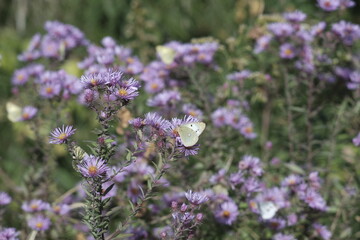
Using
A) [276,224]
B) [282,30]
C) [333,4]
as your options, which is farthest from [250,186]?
[333,4]

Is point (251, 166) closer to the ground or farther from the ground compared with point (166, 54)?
closer to the ground

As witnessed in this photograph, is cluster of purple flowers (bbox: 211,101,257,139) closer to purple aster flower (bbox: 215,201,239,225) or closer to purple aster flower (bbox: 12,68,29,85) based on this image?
purple aster flower (bbox: 215,201,239,225)

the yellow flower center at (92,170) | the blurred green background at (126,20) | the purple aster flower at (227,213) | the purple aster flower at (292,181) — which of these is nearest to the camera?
the yellow flower center at (92,170)

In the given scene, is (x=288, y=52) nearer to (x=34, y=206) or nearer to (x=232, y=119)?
(x=232, y=119)

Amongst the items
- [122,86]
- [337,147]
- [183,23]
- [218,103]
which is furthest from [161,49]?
[183,23]

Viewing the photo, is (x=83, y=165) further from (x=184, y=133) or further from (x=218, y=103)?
(x=218, y=103)

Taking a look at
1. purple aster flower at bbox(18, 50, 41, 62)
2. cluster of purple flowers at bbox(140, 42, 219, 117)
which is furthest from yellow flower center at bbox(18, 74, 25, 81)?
cluster of purple flowers at bbox(140, 42, 219, 117)

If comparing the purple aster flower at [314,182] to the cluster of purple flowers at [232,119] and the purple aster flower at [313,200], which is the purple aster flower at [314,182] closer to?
the purple aster flower at [313,200]

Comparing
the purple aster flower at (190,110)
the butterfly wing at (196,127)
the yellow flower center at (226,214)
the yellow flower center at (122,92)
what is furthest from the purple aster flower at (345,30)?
the yellow flower center at (122,92)
